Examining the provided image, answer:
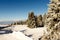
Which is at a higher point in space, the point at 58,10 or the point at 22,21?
the point at 58,10

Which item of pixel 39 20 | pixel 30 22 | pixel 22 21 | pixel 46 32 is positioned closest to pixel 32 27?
pixel 30 22

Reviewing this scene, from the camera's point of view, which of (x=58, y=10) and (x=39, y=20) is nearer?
(x=58, y=10)

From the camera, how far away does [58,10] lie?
14547 millimetres

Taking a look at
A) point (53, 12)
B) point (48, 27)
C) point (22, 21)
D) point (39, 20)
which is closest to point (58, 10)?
point (53, 12)

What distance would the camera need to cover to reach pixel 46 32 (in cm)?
1503

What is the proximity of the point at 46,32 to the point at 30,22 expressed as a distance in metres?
79.9

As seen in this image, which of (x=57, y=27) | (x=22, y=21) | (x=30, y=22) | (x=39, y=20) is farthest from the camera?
(x=22, y=21)

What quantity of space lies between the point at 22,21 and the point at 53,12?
142m

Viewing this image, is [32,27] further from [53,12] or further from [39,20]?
[53,12]

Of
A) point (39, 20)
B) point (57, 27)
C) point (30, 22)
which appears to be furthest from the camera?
point (39, 20)

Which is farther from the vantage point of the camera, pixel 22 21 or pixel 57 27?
pixel 22 21

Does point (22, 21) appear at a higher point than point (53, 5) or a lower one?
lower

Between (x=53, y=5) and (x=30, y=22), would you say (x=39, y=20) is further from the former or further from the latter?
(x=53, y=5)

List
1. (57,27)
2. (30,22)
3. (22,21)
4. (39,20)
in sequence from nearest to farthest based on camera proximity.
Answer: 1. (57,27)
2. (30,22)
3. (39,20)
4. (22,21)
